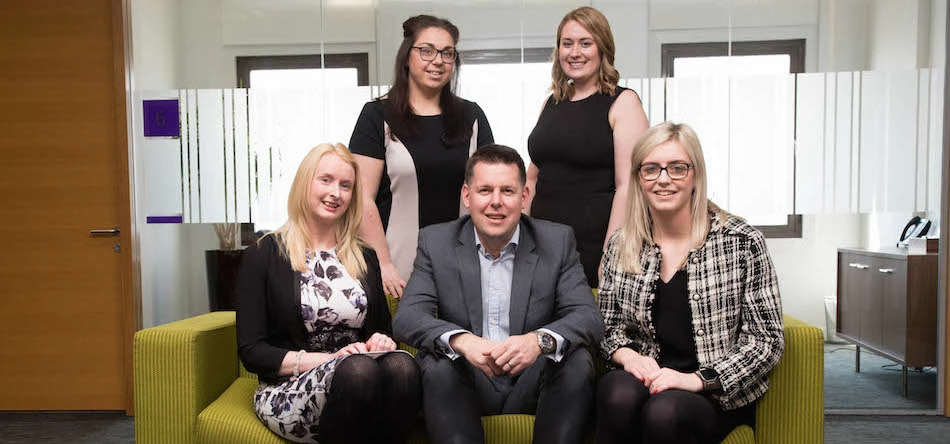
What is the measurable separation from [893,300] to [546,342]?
7.67 ft

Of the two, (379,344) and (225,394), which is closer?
(379,344)

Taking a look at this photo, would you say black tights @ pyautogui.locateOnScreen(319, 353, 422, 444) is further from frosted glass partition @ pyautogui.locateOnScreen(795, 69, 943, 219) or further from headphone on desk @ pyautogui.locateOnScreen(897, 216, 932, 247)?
headphone on desk @ pyautogui.locateOnScreen(897, 216, 932, 247)

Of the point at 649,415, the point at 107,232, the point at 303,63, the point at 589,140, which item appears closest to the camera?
the point at 649,415

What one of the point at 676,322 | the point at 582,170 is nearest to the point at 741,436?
the point at 676,322

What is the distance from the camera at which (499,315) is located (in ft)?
6.88

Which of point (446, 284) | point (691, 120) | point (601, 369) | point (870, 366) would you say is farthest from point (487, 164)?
point (870, 366)

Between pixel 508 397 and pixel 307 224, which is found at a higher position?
pixel 307 224

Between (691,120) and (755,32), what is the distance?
50 centimetres

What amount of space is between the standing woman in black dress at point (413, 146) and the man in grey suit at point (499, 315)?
319mm

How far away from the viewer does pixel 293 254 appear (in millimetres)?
2102

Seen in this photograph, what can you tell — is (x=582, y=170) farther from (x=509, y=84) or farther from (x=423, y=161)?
(x=509, y=84)

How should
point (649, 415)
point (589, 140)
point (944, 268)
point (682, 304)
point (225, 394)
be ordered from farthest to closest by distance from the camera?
1. point (944, 268)
2. point (589, 140)
3. point (225, 394)
4. point (682, 304)
5. point (649, 415)

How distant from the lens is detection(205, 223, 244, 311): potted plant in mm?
3578

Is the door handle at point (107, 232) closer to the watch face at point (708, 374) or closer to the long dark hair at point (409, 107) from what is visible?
the long dark hair at point (409, 107)
